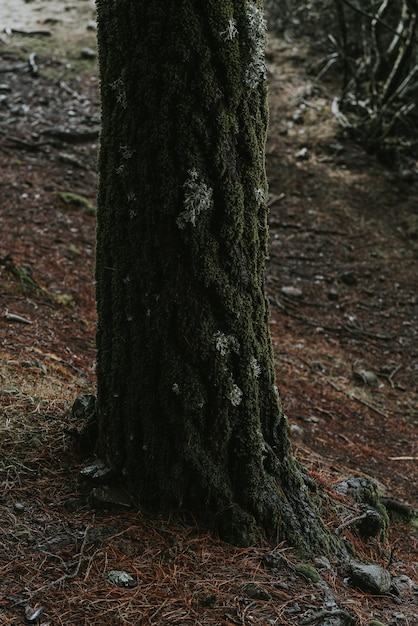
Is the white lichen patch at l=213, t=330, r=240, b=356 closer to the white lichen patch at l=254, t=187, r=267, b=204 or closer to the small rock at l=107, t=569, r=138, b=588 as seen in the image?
the white lichen patch at l=254, t=187, r=267, b=204

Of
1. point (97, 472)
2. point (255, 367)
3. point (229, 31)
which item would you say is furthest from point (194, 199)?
point (97, 472)

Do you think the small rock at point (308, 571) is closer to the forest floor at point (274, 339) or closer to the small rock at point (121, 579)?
the forest floor at point (274, 339)

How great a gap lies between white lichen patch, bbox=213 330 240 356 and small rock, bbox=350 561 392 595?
0.97m

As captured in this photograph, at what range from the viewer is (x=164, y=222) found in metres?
2.04

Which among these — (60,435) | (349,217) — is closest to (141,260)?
(60,435)

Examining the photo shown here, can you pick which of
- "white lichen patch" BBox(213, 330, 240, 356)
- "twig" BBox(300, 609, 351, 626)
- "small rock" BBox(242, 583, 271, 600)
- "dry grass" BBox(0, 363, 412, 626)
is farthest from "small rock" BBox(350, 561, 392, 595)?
"white lichen patch" BBox(213, 330, 240, 356)

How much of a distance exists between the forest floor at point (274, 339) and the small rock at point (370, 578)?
0.18ft

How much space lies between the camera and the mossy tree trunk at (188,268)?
1.96 meters

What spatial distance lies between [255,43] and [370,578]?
77.8 inches

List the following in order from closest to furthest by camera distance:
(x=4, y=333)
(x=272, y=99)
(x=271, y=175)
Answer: (x=4, y=333) < (x=271, y=175) < (x=272, y=99)

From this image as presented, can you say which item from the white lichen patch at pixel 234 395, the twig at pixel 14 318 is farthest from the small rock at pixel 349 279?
the white lichen patch at pixel 234 395

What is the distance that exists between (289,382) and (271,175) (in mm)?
4480

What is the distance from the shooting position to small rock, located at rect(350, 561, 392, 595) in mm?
2285

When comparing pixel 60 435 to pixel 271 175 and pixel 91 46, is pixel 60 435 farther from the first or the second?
pixel 91 46
